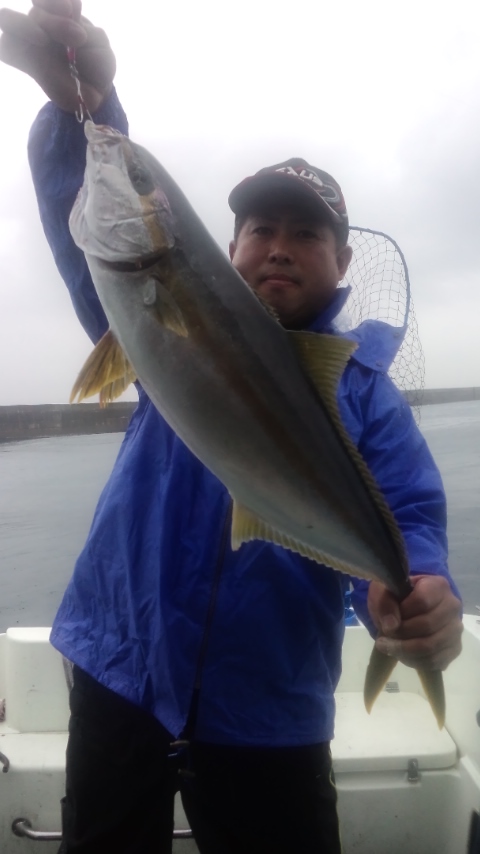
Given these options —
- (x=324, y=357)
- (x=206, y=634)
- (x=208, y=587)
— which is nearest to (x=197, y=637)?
(x=206, y=634)

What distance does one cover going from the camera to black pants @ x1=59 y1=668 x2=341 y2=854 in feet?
8.41

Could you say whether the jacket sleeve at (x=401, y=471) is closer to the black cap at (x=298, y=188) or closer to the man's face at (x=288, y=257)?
the man's face at (x=288, y=257)

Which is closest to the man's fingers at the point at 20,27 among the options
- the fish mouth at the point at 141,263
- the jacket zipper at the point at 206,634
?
the fish mouth at the point at 141,263

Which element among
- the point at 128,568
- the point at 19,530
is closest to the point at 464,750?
the point at 128,568

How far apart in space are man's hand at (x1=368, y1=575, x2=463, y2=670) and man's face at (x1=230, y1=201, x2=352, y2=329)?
1.51 m

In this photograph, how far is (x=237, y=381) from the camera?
1.89 meters

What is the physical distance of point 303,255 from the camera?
9.40 feet

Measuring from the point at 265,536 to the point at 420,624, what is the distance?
0.56 meters

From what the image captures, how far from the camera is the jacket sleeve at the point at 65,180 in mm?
2658

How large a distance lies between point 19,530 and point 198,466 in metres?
9.27

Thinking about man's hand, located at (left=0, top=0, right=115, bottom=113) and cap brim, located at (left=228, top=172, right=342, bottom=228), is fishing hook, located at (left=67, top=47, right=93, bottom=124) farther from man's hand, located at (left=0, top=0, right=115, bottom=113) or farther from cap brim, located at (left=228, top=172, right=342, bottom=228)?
cap brim, located at (left=228, top=172, right=342, bottom=228)

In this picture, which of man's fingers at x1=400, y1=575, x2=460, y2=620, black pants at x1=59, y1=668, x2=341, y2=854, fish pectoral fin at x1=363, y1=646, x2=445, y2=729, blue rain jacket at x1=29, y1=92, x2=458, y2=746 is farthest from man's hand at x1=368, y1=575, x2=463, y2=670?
black pants at x1=59, y1=668, x2=341, y2=854

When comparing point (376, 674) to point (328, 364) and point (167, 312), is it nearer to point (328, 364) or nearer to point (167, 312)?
point (328, 364)

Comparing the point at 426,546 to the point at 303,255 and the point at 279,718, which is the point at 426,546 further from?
the point at 303,255
